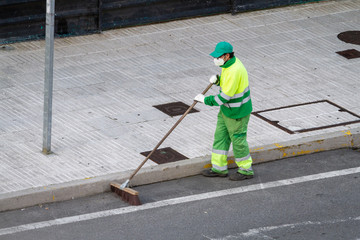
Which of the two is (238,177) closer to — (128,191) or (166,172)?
(166,172)

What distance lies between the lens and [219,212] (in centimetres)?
931

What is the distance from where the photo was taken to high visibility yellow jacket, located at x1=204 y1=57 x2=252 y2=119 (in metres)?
9.91

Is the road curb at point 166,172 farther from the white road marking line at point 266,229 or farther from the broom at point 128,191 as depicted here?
the white road marking line at point 266,229

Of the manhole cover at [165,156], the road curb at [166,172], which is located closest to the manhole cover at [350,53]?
the road curb at [166,172]

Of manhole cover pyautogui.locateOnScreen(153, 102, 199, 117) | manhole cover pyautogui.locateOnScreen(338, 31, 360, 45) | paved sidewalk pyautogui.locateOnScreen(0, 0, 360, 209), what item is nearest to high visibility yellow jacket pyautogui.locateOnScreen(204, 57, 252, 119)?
paved sidewalk pyautogui.locateOnScreen(0, 0, 360, 209)

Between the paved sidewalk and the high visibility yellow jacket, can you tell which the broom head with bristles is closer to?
the paved sidewalk

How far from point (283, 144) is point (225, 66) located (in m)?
1.55

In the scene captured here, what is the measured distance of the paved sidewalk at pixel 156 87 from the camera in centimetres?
1062

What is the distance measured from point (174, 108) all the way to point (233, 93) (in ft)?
7.66

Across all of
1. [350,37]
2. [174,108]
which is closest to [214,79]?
[174,108]

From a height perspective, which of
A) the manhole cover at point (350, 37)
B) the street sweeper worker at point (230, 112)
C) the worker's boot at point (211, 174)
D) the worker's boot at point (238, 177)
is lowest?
the worker's boot at point (211, 174)

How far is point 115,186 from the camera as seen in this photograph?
9.75m

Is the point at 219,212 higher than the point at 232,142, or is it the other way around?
the point at 232,142

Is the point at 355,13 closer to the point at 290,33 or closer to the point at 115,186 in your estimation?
the point at 290,33
